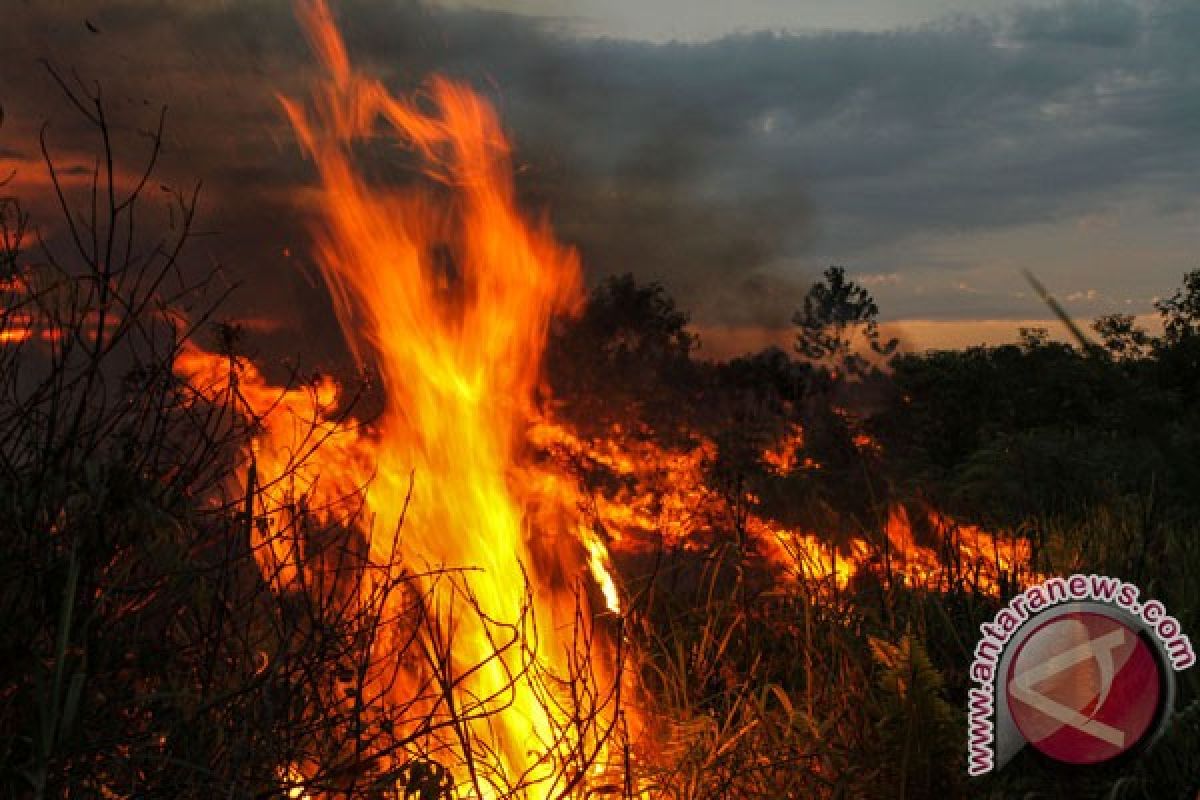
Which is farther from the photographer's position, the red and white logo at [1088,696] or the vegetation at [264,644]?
the red and white logo at [1088,696]

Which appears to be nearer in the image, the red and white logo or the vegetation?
the vegetation

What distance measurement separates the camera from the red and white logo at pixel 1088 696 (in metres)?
4.55

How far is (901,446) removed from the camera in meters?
17.4

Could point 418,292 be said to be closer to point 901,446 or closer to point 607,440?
point 607,440

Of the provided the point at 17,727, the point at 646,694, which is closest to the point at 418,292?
the point at 646,694

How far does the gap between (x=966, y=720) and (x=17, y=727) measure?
11.0ft

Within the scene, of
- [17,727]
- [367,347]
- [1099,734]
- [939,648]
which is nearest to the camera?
[17,727]
